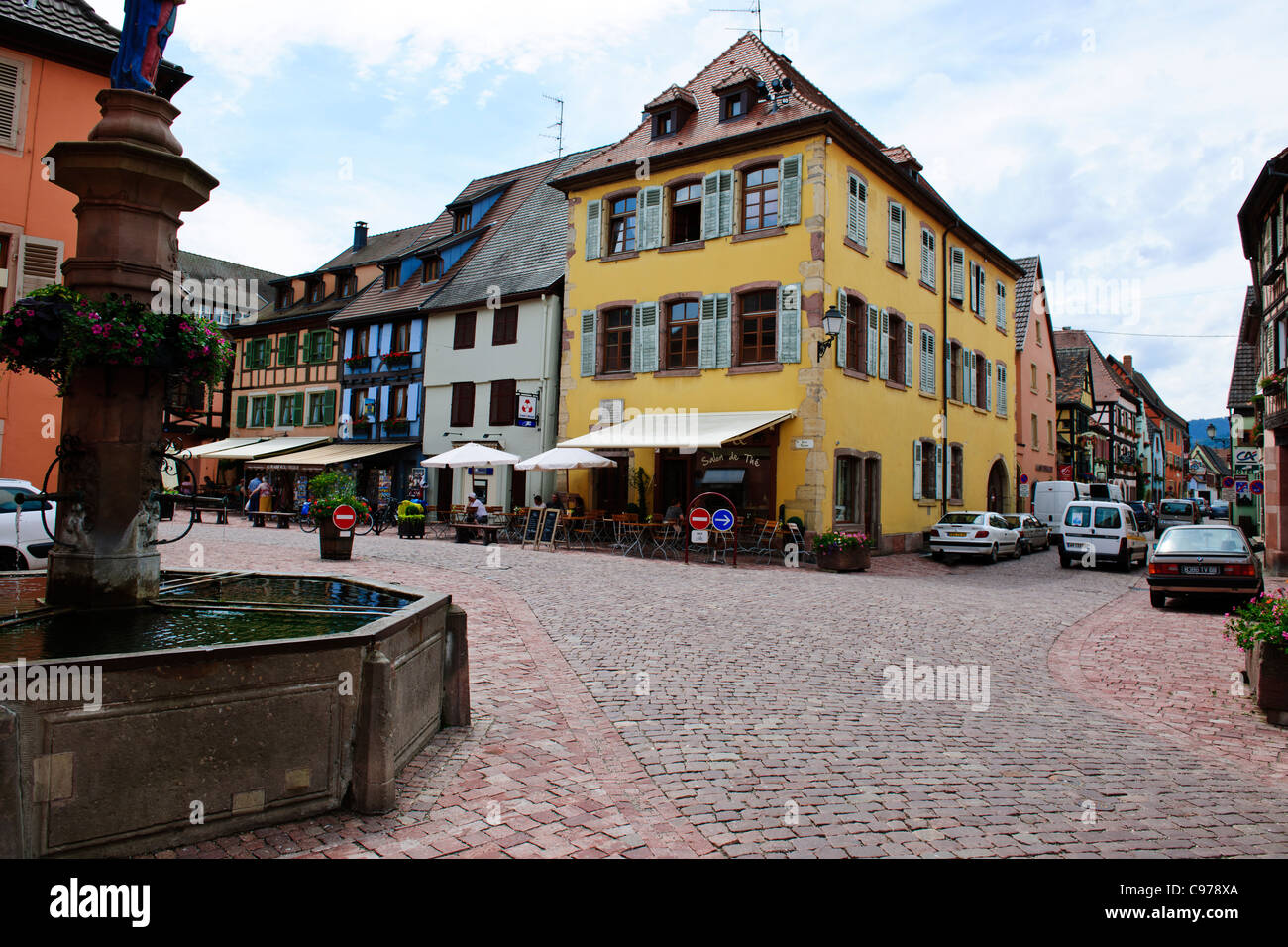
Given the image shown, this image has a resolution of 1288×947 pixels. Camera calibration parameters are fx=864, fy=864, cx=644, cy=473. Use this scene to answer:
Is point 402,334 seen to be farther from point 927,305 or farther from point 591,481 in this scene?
point 927,305

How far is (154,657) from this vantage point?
3.38 metres

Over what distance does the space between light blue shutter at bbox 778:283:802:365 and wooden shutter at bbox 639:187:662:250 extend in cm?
429

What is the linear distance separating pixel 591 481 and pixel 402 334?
39.8ft

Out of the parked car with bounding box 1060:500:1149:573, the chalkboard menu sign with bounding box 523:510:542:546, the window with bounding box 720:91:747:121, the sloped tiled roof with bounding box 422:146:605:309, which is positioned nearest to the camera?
the parked car with bounding box 1060:500:1149:573

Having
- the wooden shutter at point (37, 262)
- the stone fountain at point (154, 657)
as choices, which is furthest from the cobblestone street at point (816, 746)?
the wooden shutter at point (37, 262)

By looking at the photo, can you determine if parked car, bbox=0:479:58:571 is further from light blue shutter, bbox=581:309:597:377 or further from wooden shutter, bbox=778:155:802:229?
wooden shutter, bbox=778:155:802:229

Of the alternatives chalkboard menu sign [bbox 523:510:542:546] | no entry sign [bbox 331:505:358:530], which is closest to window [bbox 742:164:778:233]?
chalkboard menu sign [bbox 523:510:542:546]

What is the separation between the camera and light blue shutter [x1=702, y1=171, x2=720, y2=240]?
21.8 meters

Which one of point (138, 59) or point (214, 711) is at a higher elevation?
point (138, 59)

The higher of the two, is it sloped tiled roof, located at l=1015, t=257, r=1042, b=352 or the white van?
sloped tiled roof, located at l=1015, t=257, r=1042, b=352
